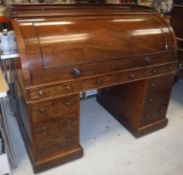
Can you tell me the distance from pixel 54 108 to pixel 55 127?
166 millimetres

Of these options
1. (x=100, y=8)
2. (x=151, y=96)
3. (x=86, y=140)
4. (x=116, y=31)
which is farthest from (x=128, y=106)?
(x=100, y=8)

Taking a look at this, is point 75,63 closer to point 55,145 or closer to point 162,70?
point 55,145

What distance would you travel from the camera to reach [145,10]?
191cm

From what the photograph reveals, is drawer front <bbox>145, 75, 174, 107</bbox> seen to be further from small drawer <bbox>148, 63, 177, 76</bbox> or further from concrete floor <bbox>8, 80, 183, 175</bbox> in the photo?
concrete floor <bbox>8, 80, 183, 175</bbox>

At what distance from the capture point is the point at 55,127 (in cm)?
153

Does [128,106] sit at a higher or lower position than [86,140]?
higher

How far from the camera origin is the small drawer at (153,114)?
1.94 metres

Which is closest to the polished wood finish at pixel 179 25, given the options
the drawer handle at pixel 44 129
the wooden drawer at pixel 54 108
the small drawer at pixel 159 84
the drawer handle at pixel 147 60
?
the small drawer at pixel 159 84

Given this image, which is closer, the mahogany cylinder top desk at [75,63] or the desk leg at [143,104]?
the mahogany cylinder top desk at [75,63]

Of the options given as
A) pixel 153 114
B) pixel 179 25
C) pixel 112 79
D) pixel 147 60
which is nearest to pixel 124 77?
pixel 112 79

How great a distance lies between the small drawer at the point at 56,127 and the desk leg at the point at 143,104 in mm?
628

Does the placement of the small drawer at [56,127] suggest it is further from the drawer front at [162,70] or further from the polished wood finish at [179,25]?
the polished wood finish at [179,25]

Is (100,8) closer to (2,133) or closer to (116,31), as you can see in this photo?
(116,31)

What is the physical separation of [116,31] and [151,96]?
698 mm
